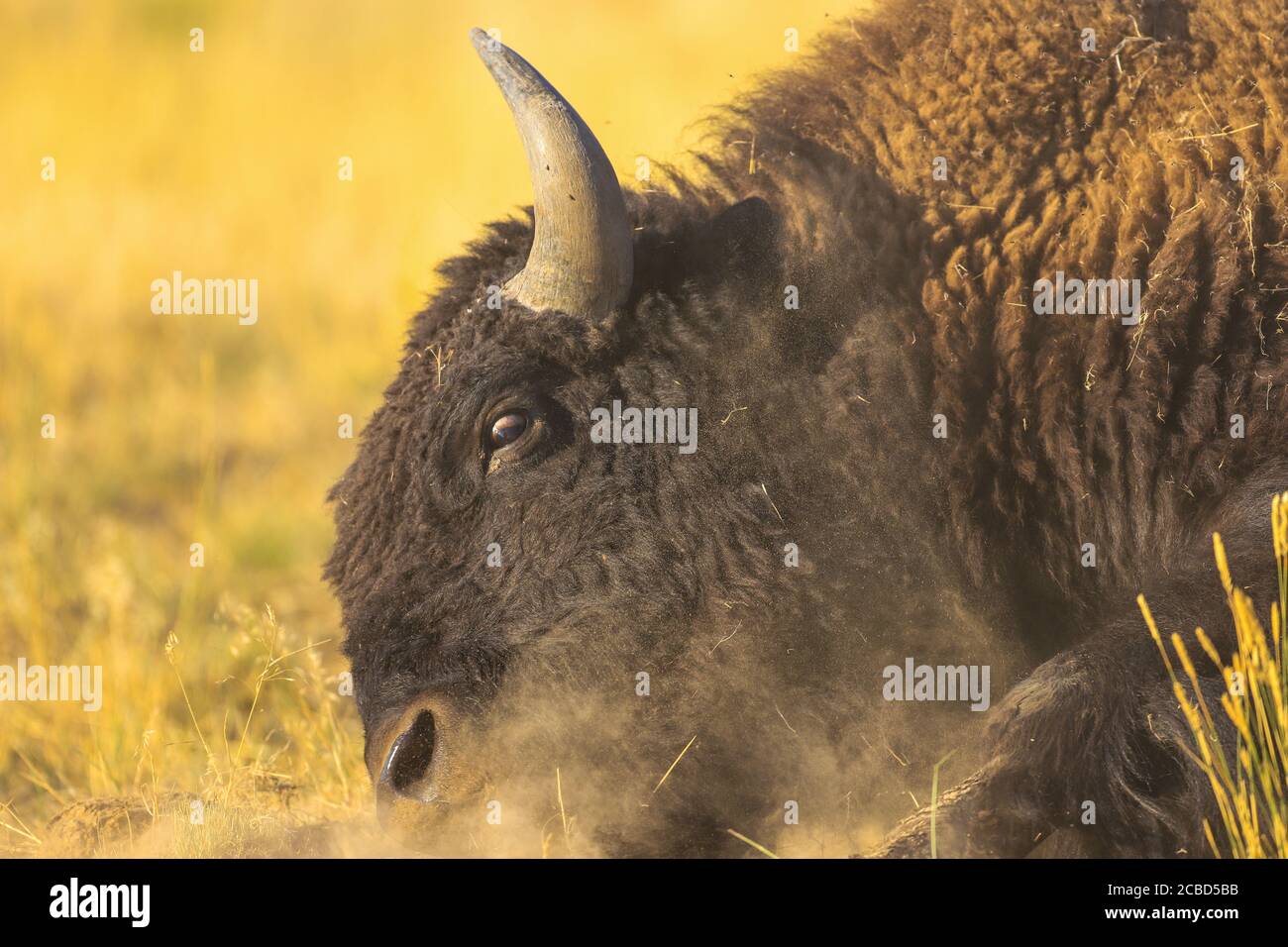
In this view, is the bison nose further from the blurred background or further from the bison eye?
the blurred background

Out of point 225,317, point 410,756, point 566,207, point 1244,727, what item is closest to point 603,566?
point 410,756

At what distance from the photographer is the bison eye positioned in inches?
167

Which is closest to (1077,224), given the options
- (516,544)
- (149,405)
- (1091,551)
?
(1091,551)

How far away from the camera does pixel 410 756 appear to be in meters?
4.07

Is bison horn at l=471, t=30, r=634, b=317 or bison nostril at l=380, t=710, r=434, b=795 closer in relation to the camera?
bison nostril at l=380, t=710, r=434, b=795

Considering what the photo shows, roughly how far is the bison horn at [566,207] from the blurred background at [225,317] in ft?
2.77

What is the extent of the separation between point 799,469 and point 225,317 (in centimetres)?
915

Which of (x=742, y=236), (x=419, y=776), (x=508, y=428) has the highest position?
(x=742, y=236)

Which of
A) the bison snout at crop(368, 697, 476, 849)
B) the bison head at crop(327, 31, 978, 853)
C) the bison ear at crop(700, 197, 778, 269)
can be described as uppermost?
the bison ear at crop(700, 197, 778, 269)

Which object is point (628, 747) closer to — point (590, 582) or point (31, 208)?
point (590, 582)

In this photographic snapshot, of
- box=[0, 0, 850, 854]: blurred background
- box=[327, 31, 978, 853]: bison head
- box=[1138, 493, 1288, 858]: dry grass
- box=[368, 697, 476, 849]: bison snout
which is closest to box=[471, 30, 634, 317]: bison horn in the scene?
box=[327, 31, 978, 853]: bison head

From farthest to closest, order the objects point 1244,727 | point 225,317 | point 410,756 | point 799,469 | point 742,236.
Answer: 1. point 225,317
2. point 742,236
3. point 799,469
4. point 410,756
5. point 1244,727

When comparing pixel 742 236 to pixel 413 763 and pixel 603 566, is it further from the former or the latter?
pixel 413 763
